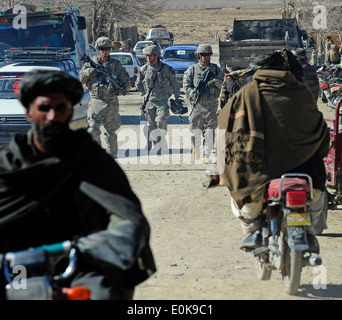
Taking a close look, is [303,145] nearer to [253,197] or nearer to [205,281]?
[253,197]

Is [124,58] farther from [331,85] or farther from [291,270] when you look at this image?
[291,270]

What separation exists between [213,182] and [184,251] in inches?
48.0

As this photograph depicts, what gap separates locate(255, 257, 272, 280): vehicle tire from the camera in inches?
231

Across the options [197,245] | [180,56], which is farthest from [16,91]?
[180,56]

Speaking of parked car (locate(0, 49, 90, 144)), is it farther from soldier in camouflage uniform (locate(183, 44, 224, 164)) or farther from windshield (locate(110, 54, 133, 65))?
windshield (locate(110, 54, 133, 65))

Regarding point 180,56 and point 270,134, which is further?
point 180,56

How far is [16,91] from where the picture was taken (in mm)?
13305

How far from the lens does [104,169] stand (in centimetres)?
310

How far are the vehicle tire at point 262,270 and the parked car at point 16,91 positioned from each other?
22.8ft

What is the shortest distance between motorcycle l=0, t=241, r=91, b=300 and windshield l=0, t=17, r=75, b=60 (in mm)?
13916

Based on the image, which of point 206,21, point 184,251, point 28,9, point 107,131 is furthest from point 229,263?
point 206,21

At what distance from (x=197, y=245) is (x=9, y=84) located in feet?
24.1


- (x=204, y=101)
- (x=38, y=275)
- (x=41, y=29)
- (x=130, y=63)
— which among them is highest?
(x=38, y=275)

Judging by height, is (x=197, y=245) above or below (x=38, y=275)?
below
